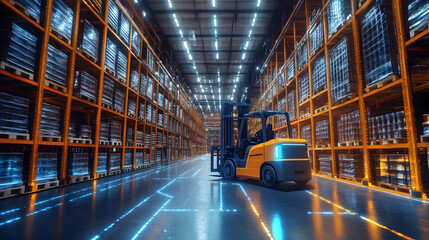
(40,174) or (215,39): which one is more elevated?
(215,39)

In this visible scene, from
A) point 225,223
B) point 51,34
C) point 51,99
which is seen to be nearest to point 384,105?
point 225,223

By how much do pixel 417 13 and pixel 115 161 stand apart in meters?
8.99

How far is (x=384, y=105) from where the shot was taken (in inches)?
237

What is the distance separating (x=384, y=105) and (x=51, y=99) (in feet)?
29.8

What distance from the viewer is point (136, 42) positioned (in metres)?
9.69

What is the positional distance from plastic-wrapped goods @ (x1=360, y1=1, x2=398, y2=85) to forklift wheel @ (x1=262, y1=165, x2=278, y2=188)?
306 cm

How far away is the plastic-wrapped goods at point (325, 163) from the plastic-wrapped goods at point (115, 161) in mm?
7422

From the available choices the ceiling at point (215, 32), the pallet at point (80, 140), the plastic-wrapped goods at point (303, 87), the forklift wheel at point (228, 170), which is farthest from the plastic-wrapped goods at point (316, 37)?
the pallet at point (80, 140)

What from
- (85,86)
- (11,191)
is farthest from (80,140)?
(11,191)

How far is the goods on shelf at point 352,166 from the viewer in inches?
226

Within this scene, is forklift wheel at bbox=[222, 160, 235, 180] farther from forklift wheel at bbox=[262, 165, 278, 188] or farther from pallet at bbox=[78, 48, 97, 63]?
pallet at bbox=[78, 48, 97, 63]

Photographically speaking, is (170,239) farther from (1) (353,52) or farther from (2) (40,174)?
(1) (353,52)

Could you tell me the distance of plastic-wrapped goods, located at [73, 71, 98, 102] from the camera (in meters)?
5.82

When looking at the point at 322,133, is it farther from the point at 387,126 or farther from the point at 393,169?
the point at 393,169
